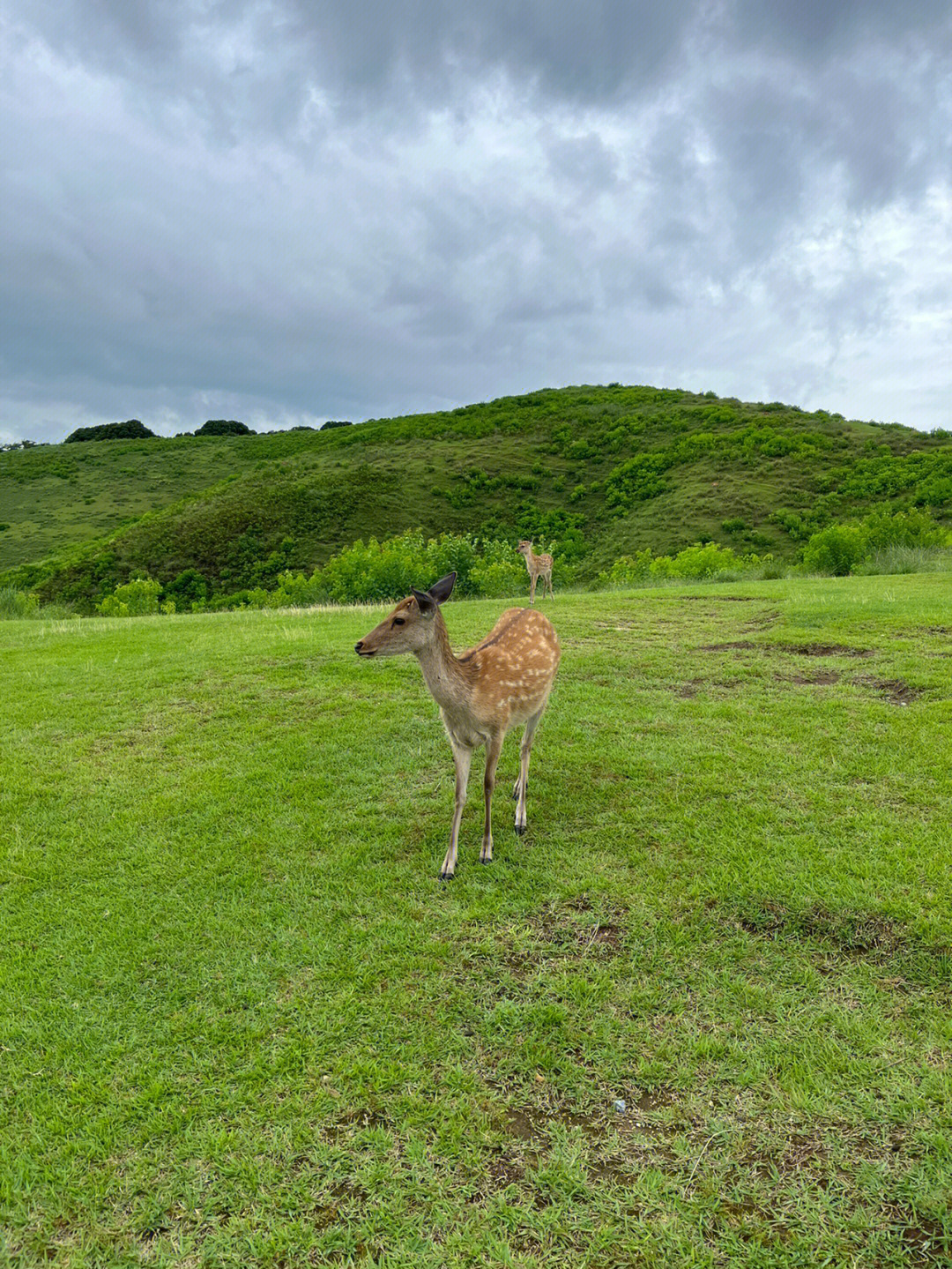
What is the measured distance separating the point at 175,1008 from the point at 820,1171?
2918mm

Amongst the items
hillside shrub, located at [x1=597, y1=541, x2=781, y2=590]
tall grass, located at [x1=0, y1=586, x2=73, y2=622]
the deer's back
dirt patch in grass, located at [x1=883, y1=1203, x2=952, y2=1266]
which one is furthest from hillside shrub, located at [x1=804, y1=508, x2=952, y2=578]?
tall grass, located at [x1=0, y1=586, x2=73, y2=622]

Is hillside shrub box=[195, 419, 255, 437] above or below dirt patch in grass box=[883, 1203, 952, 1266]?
above

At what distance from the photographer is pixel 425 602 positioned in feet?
14.4

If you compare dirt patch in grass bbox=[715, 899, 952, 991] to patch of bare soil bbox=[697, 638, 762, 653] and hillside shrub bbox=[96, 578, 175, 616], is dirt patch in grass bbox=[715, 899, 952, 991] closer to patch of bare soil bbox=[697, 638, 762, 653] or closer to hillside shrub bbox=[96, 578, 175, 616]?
patch of bare soil bbox=[697, 638, 762, 653]

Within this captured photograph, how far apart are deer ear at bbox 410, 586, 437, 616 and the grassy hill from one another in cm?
3634

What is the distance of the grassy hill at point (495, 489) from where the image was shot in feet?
139

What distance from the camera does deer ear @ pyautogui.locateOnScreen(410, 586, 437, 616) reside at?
4.29 metres

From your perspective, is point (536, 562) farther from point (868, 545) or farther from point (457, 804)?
point (457, 804)

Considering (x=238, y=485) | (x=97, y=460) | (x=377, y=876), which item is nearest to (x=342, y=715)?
(x=377, y=876)

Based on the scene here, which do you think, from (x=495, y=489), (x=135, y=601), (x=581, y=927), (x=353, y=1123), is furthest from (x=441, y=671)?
(x=495, y=489)

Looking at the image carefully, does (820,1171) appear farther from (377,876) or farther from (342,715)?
(342,715)

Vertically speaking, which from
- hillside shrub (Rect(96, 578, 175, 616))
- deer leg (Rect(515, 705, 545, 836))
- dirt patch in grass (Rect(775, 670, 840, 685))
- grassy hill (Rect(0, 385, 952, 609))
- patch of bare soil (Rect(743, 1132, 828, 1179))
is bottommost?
patch of bare soil (Rect(743, 1132, 828, 1179))

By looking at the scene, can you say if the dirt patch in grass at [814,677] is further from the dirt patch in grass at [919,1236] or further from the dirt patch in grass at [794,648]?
the dirt patch in grass at [919,1236]

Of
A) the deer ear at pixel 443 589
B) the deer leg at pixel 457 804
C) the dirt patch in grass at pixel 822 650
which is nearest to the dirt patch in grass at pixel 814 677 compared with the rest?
the dirt patch in grass at pixel 822 650
